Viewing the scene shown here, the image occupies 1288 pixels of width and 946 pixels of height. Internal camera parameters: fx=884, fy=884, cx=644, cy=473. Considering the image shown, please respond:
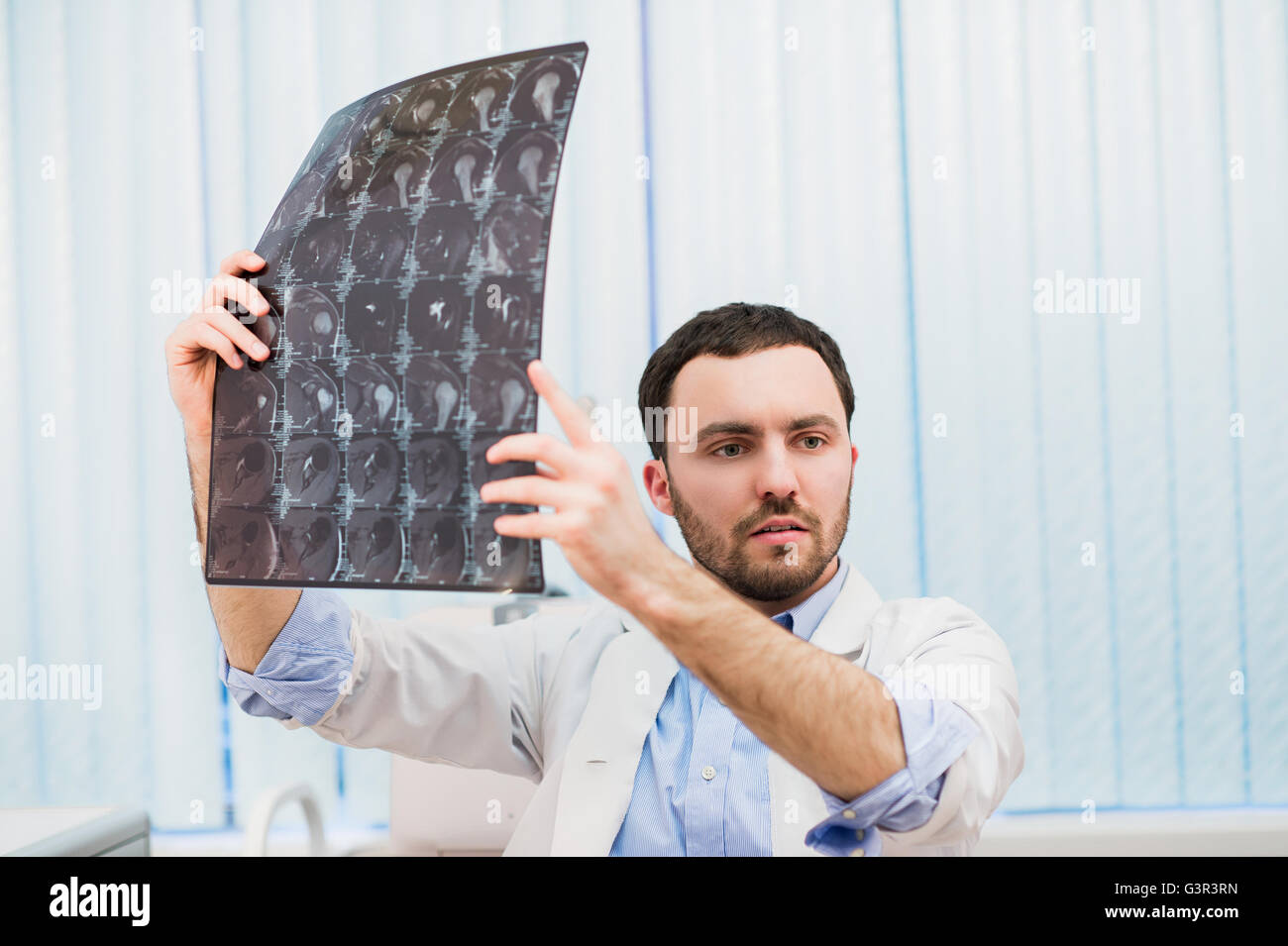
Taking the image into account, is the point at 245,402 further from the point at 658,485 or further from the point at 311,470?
the point at 658,485

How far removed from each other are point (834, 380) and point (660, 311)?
0.83 meters

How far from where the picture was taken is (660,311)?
82.8 inches

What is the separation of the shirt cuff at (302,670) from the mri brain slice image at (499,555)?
51 cm

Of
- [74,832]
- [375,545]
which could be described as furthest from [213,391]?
[74,832]

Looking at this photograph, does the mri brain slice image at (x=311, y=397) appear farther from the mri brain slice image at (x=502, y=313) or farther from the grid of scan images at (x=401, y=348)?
the mri brain slice image at (x=502, y=313)

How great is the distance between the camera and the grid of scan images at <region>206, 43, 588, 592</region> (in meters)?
0.75

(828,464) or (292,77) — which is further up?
(292,77)

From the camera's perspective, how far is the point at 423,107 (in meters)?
0.84

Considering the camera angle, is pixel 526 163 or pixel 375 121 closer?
pixel 526 163

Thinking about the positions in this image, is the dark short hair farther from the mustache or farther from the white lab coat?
the white lab coat

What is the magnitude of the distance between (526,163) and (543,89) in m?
0.07
